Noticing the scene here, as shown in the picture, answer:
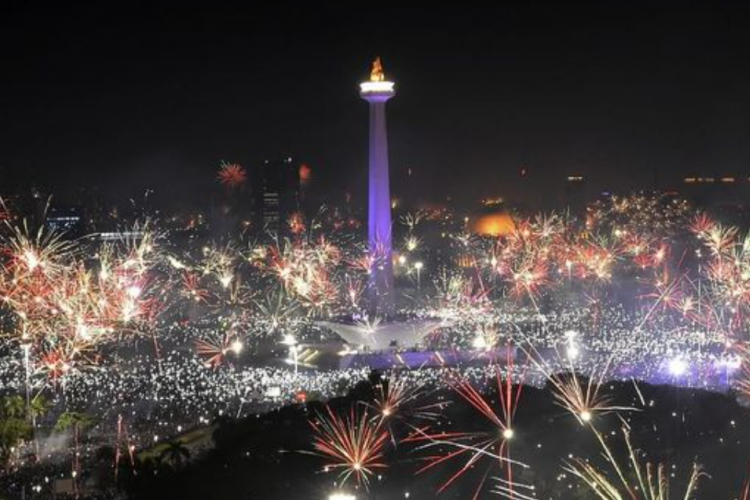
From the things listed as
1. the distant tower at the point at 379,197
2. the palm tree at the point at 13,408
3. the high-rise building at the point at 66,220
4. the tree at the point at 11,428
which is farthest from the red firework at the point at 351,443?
the high-rise building at the point at 66,220

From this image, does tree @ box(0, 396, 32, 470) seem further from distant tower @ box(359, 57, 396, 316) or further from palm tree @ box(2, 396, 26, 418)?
distant tower @ box(359, 57, 396, 316)

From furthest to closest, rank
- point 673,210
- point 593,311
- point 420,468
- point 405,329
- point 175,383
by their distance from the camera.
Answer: point 673,210 < point 593,311 < point 405,329 < point 175,383 < point 420,468

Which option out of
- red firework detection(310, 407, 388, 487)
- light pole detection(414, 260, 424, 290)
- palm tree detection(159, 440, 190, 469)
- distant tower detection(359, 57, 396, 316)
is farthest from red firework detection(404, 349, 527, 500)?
light pole detection(414, 260, 424, 290)

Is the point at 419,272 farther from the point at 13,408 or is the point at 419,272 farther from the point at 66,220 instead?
the point at 13,408

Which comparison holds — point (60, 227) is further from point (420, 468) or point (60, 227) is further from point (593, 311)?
point (420, 468)

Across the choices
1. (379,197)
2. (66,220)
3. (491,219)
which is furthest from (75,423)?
(491,219)

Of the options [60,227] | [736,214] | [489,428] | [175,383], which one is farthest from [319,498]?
[736,214]
